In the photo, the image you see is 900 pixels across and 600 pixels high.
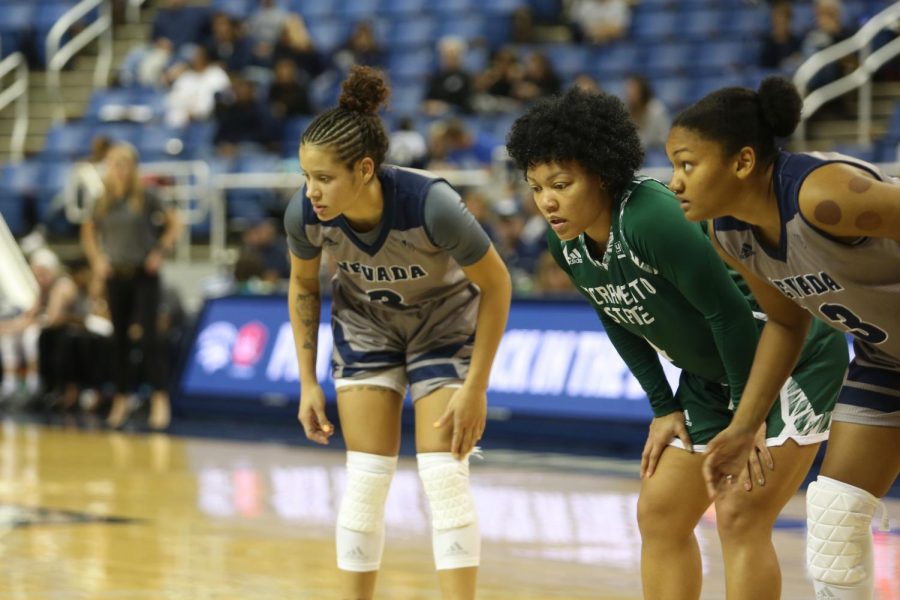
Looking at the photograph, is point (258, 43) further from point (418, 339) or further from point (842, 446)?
A: point (842, 446)

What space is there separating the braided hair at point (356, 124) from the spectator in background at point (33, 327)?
29.7 feet

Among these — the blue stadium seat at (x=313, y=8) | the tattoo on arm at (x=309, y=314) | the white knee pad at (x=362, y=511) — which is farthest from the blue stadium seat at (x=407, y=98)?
the white knee pad at (x=362, y=511)

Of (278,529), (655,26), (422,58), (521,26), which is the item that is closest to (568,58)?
(655,26)

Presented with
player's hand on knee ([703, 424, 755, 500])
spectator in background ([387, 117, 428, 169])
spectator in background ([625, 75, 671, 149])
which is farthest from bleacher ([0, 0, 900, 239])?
player's hand on knee ([703, 424, 755, 500])

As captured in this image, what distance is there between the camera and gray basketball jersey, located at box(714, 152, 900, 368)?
136 inches

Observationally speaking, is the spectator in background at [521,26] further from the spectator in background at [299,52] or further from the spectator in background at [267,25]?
the spectator in background at [267,25]

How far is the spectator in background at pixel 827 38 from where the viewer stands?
41.0 ft

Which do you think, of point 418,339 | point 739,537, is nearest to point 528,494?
point 418,339

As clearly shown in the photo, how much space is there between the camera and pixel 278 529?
6.93 m

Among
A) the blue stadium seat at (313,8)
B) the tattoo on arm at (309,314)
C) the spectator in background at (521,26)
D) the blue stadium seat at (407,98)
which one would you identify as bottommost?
the blue stadium seat at (407,98)

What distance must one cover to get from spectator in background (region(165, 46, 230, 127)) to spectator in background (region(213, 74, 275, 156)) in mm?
750

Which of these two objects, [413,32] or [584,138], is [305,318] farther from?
[413,32]

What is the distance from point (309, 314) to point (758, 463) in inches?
65.9

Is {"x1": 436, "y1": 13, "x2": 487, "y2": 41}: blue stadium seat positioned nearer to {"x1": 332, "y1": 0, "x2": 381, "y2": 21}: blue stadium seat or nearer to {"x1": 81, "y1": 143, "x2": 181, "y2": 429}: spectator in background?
{"x1": 332, "y1": 0, "x2": 381, "y2": 21}: blue stadium seat
